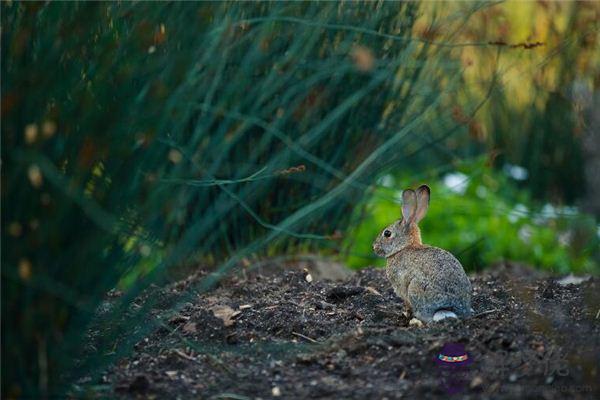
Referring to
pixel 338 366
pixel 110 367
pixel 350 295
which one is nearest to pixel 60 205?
pixel 110 367

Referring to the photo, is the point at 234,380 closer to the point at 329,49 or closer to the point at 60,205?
the point at 60,205

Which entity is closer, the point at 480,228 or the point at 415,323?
the point at 415,323

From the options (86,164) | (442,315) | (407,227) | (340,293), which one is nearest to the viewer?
(86,164)

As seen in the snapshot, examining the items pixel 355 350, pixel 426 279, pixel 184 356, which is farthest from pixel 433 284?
pixel 184 356

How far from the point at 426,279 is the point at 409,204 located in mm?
569

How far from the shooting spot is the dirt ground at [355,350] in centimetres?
317

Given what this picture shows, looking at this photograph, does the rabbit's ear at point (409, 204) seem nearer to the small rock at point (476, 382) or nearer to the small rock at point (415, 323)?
the small rock at point (415, 323)

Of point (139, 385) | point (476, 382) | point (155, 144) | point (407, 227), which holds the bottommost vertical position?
point (476, 382)

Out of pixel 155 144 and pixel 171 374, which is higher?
pixel 155 144

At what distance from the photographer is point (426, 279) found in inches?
163

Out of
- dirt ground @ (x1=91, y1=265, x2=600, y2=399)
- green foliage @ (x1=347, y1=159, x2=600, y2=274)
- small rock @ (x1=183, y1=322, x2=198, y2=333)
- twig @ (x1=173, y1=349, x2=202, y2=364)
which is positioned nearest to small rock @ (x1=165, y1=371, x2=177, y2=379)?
dirt ground @ (x1=91, y1=265, x2=600, y2=399)

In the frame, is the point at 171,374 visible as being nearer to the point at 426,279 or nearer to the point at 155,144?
the point at 155,144

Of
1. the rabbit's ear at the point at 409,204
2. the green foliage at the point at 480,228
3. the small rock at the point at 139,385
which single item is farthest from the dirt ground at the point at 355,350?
the green foliage at the point at 480,228

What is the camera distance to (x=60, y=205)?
9.07 ft
